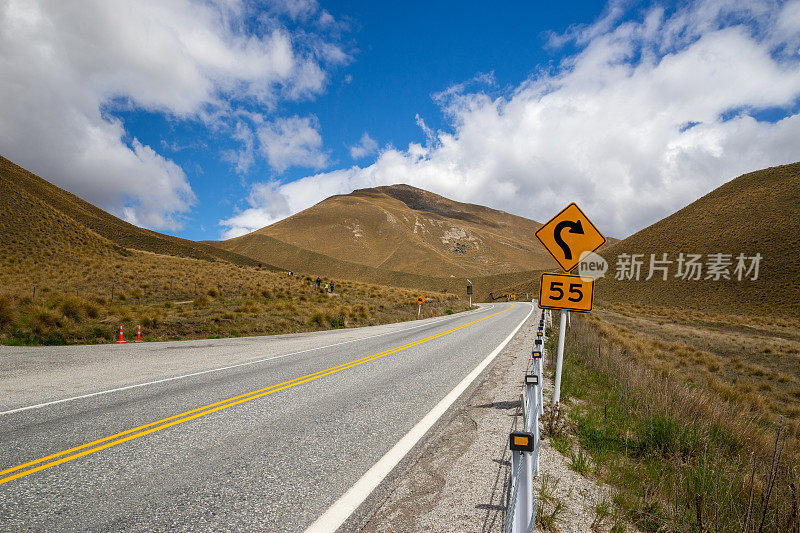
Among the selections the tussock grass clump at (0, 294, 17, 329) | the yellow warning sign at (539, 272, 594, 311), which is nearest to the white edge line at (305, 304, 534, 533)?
the yellow warning sign at (539, 272, 594, 311)

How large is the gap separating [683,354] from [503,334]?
32.5 feet

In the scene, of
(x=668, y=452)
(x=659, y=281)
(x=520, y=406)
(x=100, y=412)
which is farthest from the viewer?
(x=659, y=281)

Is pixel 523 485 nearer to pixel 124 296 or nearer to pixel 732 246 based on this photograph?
pixel 124 296

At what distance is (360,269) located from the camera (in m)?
126

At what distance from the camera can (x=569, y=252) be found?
5.68m

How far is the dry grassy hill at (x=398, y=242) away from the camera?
138 m

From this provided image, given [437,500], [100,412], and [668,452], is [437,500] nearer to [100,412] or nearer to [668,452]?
[668,452]

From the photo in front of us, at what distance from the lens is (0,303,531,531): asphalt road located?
293 centimetres

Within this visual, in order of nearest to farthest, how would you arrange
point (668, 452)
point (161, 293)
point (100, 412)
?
point (668, 452)
point (100, 412)
point (161, 293)

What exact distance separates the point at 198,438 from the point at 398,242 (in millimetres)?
147471

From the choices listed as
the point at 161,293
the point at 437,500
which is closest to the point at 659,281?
the point at 161,293

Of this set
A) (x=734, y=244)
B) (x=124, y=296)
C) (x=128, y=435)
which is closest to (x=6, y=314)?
(x=124, y=296)

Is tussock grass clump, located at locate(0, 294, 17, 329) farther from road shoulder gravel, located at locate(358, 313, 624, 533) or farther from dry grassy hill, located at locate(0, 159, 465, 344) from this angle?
road shoulder gravel, located at locate(358, 313, 624, 533)

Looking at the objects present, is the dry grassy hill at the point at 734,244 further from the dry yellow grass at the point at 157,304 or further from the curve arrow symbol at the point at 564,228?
the curve arrow symbol at the point at 564,228
